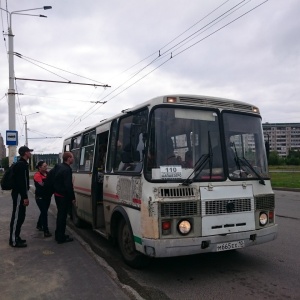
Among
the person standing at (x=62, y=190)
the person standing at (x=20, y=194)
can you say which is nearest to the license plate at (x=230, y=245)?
the person standing at (x=62, y=190)

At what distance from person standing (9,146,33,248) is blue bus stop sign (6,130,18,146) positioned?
38.0 feet

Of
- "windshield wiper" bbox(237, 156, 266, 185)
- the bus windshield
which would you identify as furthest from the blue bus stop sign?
"windshield wiper" bbox(237, 156, 266, 185)

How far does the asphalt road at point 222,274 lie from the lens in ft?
15.5

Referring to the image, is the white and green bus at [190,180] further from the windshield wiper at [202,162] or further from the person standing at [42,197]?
the person standing at [42,197]

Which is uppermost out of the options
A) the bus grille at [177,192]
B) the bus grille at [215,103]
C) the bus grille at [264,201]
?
the bus grille at [215,103]

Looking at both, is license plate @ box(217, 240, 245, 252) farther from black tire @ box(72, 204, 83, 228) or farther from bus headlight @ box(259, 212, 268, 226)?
black tire @ box(72, 204, 83, 228)

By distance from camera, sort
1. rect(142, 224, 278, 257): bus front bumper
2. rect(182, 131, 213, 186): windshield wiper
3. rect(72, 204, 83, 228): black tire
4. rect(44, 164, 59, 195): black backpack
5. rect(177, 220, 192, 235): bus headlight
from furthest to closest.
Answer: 1. rect(72, 204, 83, 228): black tire
2. rect(44, 164, 59, 195): black backpack
3. rect(182, 131, 213, 186): windshield wiper
4. rect(177, 220, 192, 235): bus headlight
5. rect(142, 224, 278, 257): bus front bumper

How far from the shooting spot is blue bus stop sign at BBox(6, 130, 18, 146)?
60.1 ft

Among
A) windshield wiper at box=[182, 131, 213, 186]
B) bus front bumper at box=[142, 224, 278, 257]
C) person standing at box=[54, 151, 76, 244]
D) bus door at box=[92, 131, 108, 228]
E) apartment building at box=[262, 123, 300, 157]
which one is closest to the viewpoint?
bus front bumper at box=[142, 224, 278, 257]

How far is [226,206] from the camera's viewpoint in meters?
5.32

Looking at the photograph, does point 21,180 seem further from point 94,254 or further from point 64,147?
point 64,147

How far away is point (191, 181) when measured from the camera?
16.9ft

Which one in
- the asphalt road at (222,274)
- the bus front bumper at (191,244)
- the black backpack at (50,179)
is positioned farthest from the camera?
the black backpack at (50,179)

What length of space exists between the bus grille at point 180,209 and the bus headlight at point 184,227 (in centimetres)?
11
